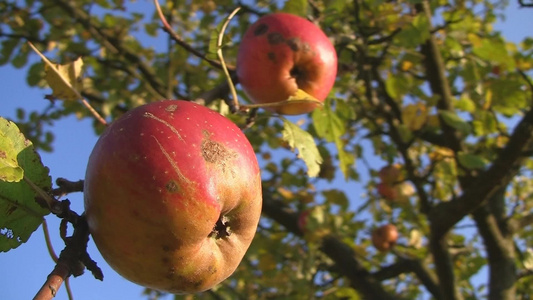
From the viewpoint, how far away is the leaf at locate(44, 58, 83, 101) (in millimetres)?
1192

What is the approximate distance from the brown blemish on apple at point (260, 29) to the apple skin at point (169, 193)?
59 centimetres

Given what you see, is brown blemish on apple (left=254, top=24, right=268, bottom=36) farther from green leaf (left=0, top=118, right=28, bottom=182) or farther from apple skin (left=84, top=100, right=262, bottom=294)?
green leaf (left=0, top=118, right=28, bottom=182)

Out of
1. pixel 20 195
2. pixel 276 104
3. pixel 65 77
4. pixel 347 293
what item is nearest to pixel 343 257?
pixel 347 293

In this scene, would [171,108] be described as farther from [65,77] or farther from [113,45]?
[113,45]

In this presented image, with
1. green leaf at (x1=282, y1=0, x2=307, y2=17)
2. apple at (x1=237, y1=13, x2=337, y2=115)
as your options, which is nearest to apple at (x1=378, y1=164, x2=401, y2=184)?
green leaf at (x1=282, y1=0, x2=307, y2=17)

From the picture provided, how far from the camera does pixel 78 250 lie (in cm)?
77

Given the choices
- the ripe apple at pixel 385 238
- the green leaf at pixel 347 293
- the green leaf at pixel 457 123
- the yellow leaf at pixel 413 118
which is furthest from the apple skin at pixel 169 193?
the ripe apple at pixel 385 238

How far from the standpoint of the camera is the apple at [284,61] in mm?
1354

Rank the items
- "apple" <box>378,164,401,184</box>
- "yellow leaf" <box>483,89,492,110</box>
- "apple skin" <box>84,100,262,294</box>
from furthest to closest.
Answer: "apple" <box>378,164,401,184</box> < "yellow leaf" <box>483,89,492,110</box> < "apple skin" <box>84,100,262,294</box>

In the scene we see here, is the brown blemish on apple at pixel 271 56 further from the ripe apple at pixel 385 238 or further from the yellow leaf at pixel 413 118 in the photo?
the ripe apple at pixel 385 238

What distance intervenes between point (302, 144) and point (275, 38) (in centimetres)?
32

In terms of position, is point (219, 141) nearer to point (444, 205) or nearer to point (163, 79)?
point (444, 205)

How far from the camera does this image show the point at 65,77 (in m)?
1.21

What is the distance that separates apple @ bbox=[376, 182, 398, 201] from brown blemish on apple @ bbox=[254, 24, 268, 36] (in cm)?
226
